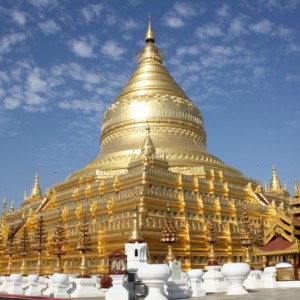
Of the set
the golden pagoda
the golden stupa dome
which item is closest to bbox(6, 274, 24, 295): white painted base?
the golden pagoda

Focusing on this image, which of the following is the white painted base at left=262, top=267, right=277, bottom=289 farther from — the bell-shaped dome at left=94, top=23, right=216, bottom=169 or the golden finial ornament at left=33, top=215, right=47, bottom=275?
the bell-shaped dome at left=94, top=23, right=216, bottom=169

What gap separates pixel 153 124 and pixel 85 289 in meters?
28.0

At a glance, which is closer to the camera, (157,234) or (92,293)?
(92,293)

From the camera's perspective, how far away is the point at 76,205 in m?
39.8

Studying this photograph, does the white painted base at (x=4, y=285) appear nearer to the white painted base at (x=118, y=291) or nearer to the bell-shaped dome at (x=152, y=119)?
the white painted base at (x=118, y=291)

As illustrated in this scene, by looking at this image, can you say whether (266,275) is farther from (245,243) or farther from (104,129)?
(104,129)

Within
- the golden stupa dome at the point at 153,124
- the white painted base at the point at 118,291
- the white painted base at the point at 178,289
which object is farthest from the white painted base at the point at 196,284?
the golden stupa dome at the point at 153,124

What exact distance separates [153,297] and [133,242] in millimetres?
11630

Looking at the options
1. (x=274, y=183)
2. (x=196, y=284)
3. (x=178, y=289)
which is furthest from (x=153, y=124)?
(x=178, y=289)

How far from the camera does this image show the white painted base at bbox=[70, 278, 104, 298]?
20.4 metres

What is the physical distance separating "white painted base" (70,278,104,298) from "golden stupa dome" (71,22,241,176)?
21.0 metres

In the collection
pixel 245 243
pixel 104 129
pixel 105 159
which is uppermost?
pixel 104 129

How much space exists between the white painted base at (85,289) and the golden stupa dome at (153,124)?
21.0 m

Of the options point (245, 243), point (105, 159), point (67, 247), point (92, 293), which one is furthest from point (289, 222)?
point (105, 159)
